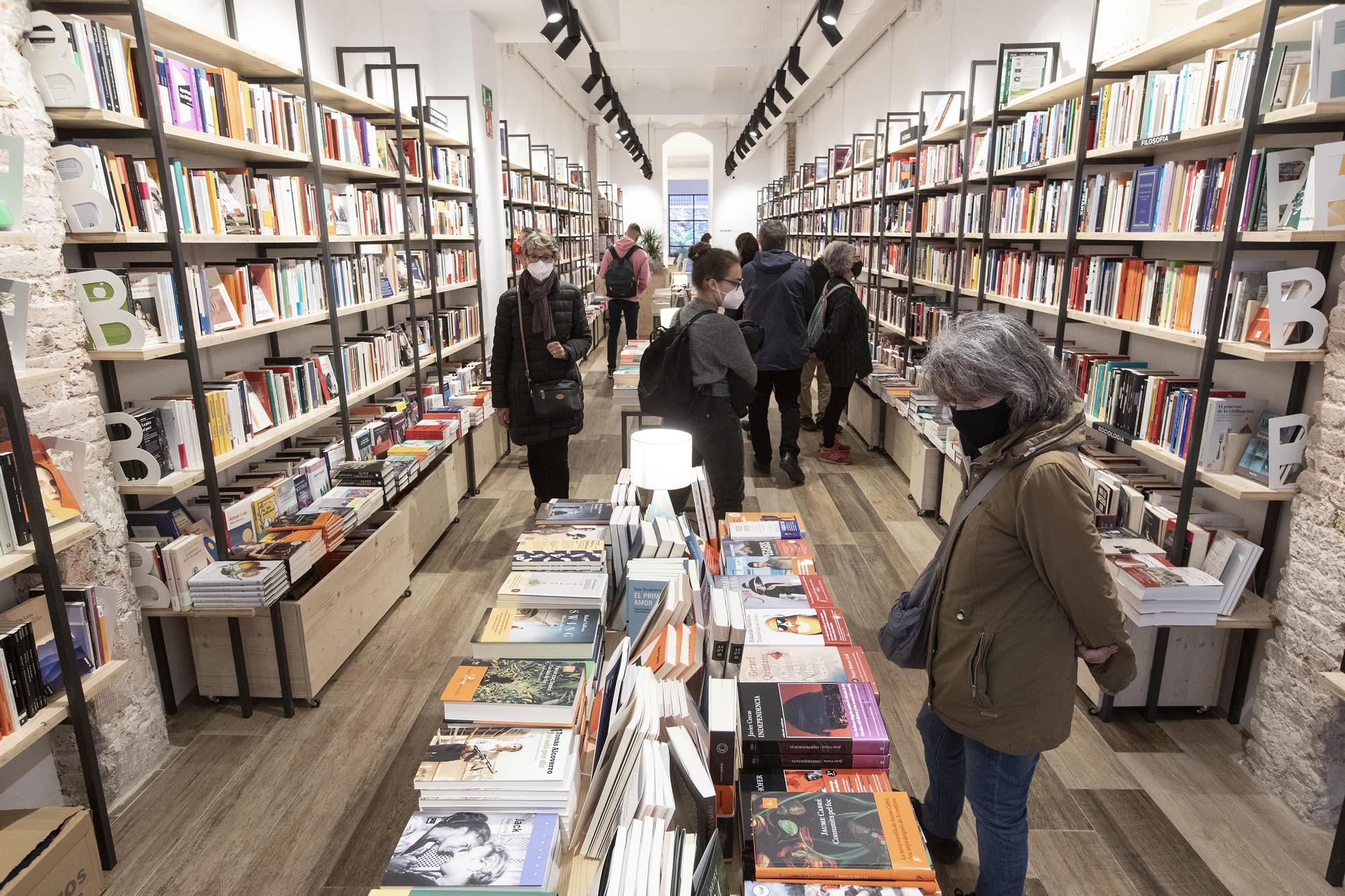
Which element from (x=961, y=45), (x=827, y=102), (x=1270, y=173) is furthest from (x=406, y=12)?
(x=827, y=102)

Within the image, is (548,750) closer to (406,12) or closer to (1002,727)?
(1002,727)

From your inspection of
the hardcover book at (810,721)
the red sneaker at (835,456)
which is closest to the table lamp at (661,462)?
the hardcover book at (810,721)

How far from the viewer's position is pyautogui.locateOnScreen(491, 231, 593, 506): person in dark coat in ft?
13.6

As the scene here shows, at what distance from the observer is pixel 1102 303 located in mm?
3561

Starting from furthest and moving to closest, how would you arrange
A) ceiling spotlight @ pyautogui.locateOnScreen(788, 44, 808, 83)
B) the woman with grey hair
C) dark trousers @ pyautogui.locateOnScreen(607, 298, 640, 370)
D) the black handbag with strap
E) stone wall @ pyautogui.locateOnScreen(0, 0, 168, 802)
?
dark trousers @ pyautogui.locateOnScreen(607, 298, 640, 370) < ceiling spotlight @ pyautogui.locateOnScreen(788, 44, 808, 83) < the black handbag with strap < stone wall @ pyautogui.locateOnScreen(0, 0, 168, 802) < the woman with grey hair

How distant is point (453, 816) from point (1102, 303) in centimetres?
339

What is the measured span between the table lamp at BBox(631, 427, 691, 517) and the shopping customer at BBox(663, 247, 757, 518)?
56 cm

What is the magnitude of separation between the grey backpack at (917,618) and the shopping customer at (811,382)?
4.56 m

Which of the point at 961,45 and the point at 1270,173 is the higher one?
the point at 961,45

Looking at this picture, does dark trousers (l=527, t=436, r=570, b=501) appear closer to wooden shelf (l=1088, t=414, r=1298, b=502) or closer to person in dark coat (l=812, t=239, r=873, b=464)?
person in dark coat (l=812, t=239, r=873, b=464)

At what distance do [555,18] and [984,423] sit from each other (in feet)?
17.3

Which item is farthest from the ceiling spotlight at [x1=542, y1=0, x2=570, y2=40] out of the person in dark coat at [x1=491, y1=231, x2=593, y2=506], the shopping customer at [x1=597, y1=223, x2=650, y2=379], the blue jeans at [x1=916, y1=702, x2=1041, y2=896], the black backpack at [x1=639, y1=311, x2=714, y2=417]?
→ the blue jeans at [x1=916, y1=702, x2=1041, y2=896]

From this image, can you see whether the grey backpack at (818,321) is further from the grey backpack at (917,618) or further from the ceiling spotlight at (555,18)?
the grey backpack at (917,618)

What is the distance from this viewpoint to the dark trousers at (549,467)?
4.46 meters
